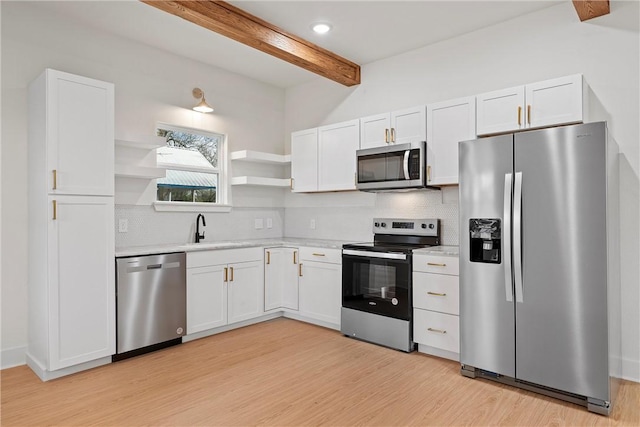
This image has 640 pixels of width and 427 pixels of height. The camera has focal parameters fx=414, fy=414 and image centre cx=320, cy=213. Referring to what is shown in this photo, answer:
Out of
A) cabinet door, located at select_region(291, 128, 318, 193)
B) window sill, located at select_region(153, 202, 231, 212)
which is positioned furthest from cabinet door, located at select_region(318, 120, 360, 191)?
window sill, located at select_region(153, 202, 231, 212)

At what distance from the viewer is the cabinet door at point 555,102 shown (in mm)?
2908

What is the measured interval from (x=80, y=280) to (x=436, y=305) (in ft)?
9.02

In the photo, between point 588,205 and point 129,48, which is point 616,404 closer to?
point 588,205

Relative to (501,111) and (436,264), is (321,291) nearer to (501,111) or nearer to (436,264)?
(436,264)

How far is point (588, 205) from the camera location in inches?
97.4

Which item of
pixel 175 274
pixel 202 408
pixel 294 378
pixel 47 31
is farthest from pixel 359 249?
pixel 47 31

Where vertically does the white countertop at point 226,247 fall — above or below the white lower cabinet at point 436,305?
above

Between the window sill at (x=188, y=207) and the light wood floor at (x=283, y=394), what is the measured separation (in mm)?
1392

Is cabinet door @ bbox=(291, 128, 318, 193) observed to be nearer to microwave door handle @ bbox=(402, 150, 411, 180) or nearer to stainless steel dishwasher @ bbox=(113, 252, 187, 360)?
microwave door handle @ bbox=(402, 150, 411, 180)

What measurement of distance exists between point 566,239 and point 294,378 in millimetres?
2038

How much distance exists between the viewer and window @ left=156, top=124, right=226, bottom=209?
4277 mm

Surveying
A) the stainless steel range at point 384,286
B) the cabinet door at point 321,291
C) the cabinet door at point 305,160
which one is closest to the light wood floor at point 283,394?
the stainless steel range at point 384,286

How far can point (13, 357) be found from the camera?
10.5 feet

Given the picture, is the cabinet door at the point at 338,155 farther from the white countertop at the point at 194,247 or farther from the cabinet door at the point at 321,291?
the cabinet door at the point at 321,291
